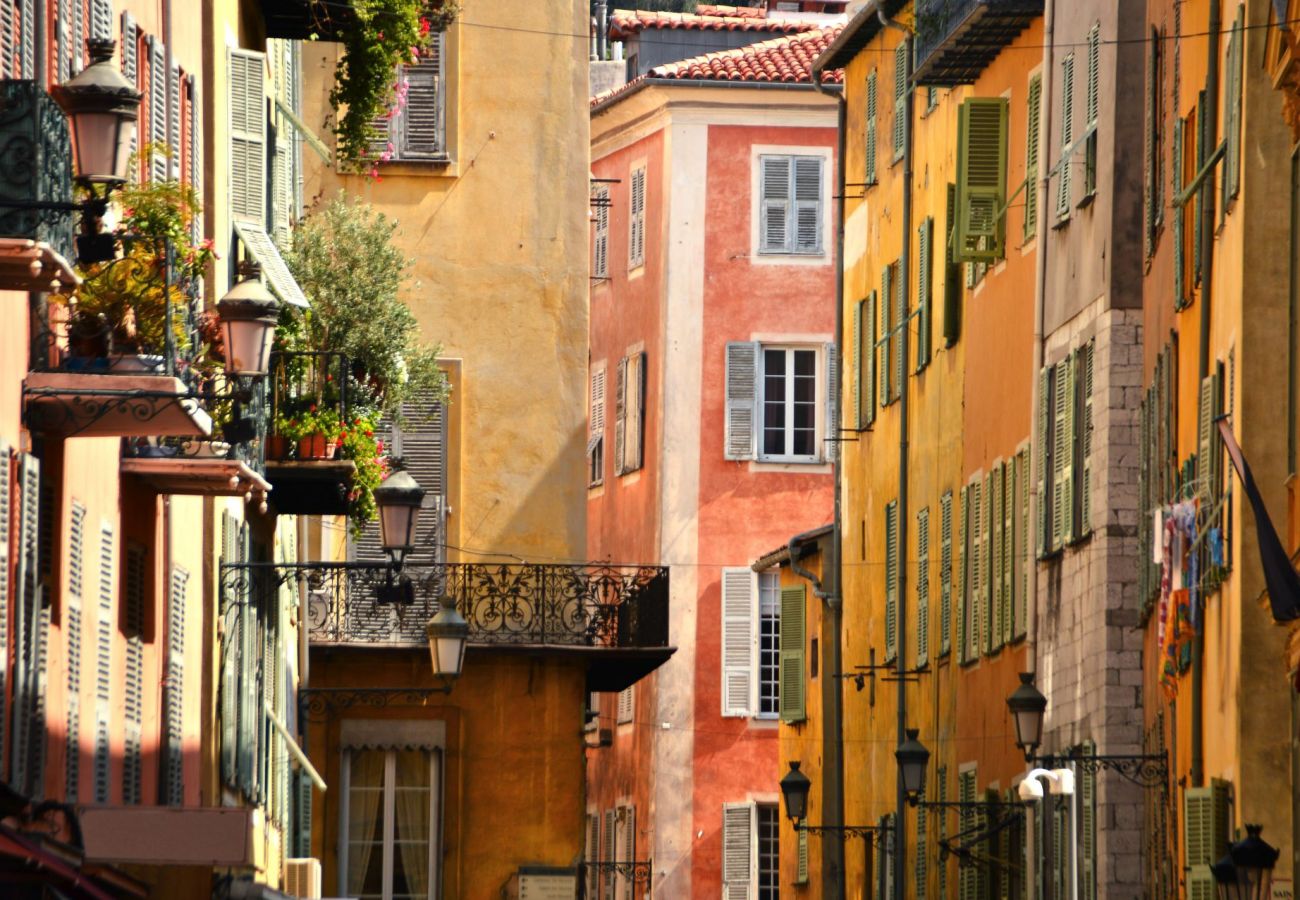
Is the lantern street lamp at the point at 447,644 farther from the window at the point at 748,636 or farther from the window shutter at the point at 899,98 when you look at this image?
the window at the point at 748,636

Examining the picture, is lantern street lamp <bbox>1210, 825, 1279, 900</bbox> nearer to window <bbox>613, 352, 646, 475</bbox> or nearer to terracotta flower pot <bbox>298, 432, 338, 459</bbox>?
terracotta flower pot <bbox>298, 432, 338, 459</bbox>

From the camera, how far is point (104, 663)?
16094 mm

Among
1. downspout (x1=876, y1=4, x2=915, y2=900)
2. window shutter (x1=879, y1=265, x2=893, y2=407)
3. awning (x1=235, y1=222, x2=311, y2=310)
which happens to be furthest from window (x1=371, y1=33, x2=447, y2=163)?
awning (x1=235, y1=222, x2=311, y2=310)

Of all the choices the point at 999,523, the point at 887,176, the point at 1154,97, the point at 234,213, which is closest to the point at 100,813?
the point at 234,213

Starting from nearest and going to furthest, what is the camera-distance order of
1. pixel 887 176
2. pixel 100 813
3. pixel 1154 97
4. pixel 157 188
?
1. pixel 100 813
2. pixel 157 188
3. pixel 1154 97
4. pixel 887 176

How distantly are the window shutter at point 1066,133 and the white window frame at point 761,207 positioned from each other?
1748 cm

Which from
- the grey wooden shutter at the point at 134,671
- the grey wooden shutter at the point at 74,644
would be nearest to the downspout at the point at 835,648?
the grey wooden shutter at the point at 134,671

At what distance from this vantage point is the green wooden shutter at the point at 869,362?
36.4m

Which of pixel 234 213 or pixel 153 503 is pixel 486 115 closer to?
pixel 234 213

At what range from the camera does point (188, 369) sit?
51.3 feet

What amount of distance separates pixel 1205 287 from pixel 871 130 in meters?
17.0

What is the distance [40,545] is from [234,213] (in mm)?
7739

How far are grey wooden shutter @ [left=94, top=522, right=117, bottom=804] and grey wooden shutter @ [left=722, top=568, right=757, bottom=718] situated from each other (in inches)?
1108

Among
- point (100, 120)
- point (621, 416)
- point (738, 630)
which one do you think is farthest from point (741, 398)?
point (100, 120)
